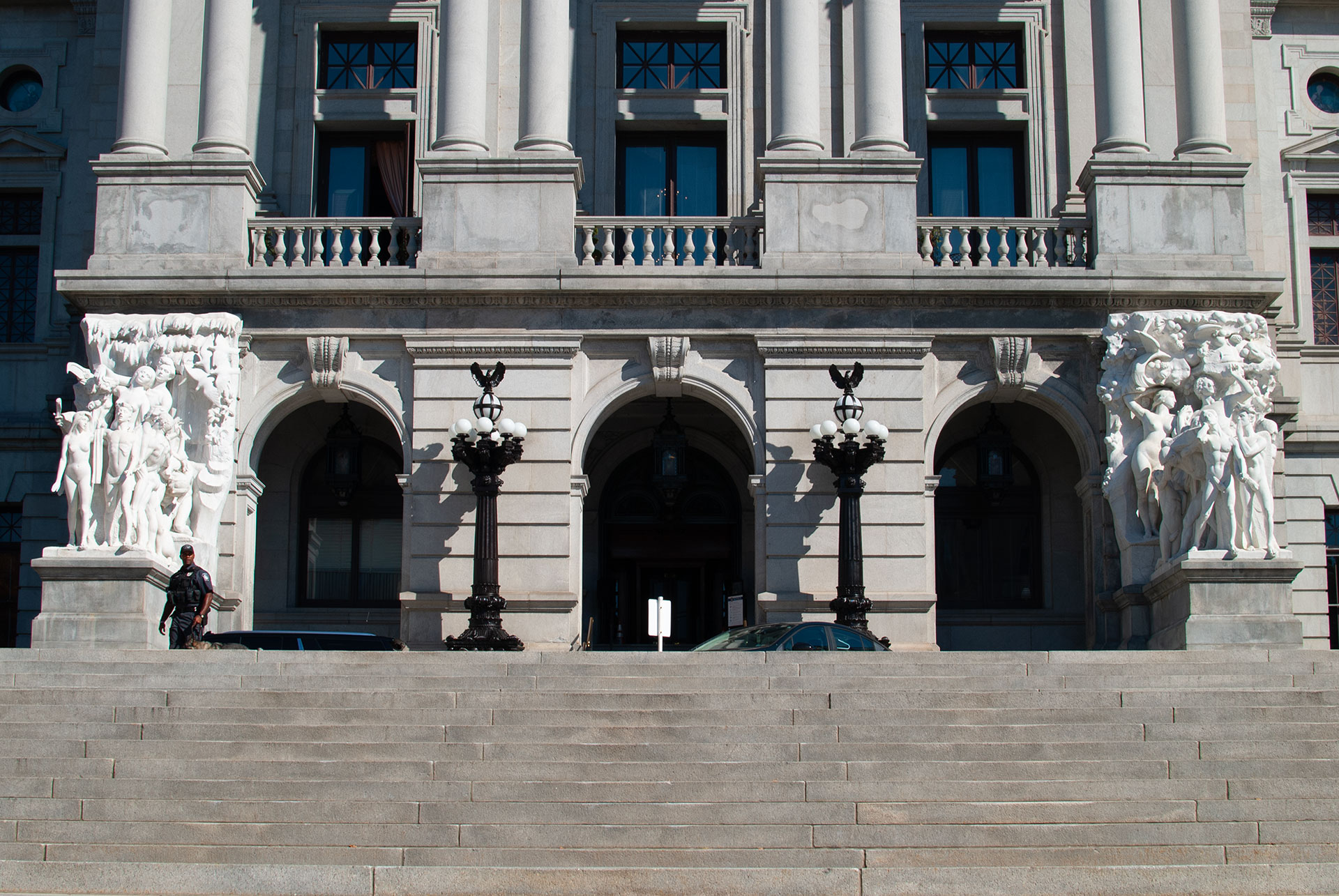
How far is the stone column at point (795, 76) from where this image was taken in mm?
30594

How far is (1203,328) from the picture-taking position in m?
28.1

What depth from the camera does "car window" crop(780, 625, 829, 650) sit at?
22703 mm

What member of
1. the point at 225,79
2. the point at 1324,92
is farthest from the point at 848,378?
the point at 1324,92

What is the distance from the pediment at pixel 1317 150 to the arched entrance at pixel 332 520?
1877 cm

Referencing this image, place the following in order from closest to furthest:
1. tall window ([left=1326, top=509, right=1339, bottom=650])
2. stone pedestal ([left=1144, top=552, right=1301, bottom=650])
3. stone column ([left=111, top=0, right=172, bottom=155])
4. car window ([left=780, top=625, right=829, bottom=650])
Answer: car window ([left=780, top=625, right=829, bottom=650]) → stone pedestal ([left=1144, top=552, right=1301, bottom=650]) → stone column ([left=111, top=0, right=172, bottom=155]) → tall window ([left=1326, top=509, right=1339, bottom=650])

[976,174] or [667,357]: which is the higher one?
[976,174]

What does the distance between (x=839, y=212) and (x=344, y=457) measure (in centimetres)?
1000

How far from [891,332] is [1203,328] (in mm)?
5099

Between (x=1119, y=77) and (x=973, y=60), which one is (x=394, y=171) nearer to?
(x=973, y=60)

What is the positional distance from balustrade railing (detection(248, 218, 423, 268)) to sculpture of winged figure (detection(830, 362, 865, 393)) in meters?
7.62

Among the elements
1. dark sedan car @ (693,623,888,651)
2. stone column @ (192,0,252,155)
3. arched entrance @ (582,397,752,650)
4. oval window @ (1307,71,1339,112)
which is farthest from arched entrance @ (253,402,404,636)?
oval window @ (1307,71,1339,112)

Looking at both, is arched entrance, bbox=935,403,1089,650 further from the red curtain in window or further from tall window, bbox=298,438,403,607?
the red curtain in window

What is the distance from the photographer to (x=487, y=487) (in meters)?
27.1

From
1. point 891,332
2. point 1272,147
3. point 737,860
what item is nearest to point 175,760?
point 737,860
